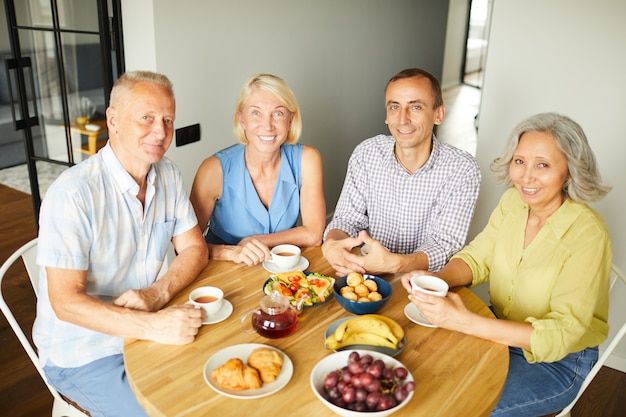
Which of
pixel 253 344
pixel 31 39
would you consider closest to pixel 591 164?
pixel 253 344

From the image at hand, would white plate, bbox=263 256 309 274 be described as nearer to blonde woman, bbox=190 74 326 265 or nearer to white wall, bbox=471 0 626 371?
blonde woman, bbox=190 74 326 265

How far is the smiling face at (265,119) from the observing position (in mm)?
2105

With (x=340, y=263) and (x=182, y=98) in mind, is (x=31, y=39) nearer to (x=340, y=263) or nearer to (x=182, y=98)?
(x=182, y=98)

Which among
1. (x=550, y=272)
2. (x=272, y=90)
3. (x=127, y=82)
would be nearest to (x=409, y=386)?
(x=550, y=272)

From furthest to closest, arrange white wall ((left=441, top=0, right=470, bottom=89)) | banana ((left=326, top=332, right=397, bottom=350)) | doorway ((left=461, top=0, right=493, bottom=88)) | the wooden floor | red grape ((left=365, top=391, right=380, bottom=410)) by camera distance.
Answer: doorway ((left=461, top=0, right=493, bottom=88)), white wall ((left=441, top=0, right=470, bottom=89)), the wooden floor, banana ((left=326, top=332, right=397, bottom=350)), red grape ((left=365, top=391, right=380, bottom=410))

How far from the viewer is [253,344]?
4.53ft

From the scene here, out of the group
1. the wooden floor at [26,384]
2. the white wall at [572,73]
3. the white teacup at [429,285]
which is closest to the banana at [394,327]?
the white teacup at [429,285]

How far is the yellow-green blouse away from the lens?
59.6 inches

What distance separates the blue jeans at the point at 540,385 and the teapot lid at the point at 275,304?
2.21ft

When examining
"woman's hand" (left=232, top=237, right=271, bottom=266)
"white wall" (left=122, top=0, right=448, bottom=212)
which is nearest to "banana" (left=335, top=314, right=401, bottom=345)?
"woman's hand" (left=232, top=237, right=271, bottom=266)

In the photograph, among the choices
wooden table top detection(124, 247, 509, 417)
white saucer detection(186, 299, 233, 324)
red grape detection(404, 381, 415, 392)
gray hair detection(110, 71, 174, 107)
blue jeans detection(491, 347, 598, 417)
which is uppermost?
gray hair detection(110, 71, 174, 107)

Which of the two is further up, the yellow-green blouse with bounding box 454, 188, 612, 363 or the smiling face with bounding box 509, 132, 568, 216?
the smiling face with bounding box 509, 132, 568, 216

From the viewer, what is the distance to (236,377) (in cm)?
123

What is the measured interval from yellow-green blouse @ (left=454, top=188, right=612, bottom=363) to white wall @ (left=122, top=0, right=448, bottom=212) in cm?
158
